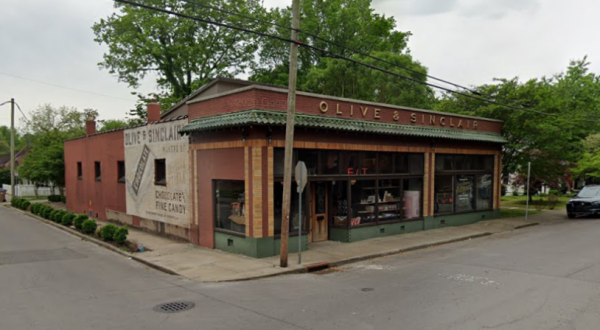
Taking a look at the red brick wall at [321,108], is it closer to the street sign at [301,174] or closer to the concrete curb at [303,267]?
the street sign at [301,174]

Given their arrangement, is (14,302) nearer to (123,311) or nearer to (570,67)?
(123,311)

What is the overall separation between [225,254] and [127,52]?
98.0 feet

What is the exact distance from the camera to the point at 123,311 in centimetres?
717

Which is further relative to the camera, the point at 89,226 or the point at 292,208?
the point at 89,226

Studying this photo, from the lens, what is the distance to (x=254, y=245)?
11.5 metres

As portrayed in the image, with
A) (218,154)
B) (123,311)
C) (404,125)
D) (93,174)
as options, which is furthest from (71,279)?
(93,174)

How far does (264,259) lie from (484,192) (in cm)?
1351

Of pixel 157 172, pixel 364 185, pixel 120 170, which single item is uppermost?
pixel 157 172

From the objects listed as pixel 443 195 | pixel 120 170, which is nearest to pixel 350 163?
pixel 443 195

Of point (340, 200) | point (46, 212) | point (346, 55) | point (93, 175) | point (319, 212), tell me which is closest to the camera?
point (319, 212)

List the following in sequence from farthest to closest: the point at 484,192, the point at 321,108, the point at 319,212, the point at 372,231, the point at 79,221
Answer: the point at 484,192 → the point at 79,221 → the point at 372,231 → the point at 319,212 → the point at 321,108

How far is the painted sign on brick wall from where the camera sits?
14781mm

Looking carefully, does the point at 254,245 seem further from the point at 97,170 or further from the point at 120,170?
the point at 97,170

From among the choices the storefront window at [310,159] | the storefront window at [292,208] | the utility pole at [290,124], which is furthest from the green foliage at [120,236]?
the storefront window at [310,159]
